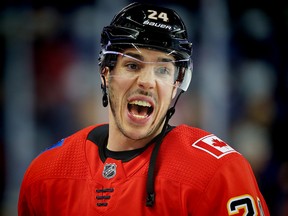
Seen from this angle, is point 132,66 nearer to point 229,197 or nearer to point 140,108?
point 140,108

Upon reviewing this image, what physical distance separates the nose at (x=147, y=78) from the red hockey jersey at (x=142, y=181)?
23 cm

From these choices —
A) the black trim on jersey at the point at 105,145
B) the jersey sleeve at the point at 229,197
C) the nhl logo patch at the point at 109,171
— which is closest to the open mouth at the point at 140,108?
the black trim on jersey at the point at 105,145

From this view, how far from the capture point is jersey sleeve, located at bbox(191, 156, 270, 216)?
1953 millimetres

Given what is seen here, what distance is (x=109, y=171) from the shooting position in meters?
2.19

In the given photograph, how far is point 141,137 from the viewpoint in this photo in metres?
2.18

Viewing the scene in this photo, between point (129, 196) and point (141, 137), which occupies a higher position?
point (141, 137)

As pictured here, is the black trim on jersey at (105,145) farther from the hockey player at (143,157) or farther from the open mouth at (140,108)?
the open mouth at (140,108)

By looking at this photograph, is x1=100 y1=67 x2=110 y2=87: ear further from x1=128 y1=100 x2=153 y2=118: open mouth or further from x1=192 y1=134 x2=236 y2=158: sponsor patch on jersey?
x1=192 y1=134 x2=236 y2=158: sponsor patch on jersey

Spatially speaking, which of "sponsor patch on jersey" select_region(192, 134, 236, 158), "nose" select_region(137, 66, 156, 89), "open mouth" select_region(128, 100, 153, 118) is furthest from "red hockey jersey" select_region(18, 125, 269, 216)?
"nose" select_region(137, 66, 156, 89)

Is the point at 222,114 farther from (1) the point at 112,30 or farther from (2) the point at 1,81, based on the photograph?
(1) the point at 112,30

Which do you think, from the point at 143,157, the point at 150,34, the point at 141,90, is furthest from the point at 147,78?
the point at 143,157

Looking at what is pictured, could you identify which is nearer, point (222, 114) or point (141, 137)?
point (141, 137)

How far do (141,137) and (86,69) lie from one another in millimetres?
2471

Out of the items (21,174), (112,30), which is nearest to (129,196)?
(112,30)
